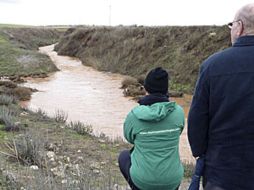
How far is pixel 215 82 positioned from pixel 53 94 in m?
19.1

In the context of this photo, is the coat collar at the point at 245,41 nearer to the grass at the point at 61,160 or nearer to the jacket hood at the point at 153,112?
the jacket hood at the point at 153,112

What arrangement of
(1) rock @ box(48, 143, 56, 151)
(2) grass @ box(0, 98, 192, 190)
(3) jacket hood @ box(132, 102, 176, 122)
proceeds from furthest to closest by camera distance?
(1) rock @ box(48, 143, 56, 151)
(2) grass @ box(0, 98, 192, 190)
(3) jacket hood @ box(132, 102, 176, 122)

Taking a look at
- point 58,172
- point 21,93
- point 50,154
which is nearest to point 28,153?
point 50,154

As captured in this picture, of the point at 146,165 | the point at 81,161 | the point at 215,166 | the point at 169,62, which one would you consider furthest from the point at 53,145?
the point at 169,62

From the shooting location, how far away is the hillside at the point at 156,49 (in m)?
26.1

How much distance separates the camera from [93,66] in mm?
36594

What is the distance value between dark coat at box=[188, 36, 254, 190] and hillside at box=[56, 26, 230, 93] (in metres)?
20.7

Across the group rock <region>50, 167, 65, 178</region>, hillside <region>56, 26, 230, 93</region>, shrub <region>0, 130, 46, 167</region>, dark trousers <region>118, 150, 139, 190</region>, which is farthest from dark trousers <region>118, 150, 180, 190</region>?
hillside <region>56, 26, 230, 93</region>

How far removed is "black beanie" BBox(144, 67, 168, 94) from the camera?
11.7ft

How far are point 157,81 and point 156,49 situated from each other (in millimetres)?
28198

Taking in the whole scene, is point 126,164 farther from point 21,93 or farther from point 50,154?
point 21,93
